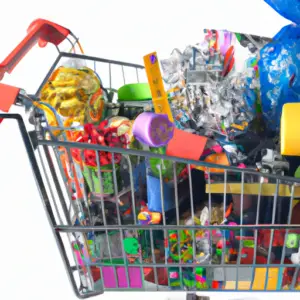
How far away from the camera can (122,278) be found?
903mm

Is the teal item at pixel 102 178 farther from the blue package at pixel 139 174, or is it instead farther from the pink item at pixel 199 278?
the pink item at pixel 199 278

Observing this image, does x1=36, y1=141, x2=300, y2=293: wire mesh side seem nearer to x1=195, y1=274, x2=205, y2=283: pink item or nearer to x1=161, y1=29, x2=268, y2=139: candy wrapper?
x1=195, y1=274, x2=205, y2=283: pink item

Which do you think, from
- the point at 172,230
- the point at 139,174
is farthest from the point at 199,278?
the point at 139,174

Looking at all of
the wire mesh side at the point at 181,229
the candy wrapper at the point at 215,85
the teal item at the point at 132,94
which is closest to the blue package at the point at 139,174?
the wire mesh side at the point at 181,229

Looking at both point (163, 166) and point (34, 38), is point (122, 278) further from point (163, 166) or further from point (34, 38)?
point (34, 38)

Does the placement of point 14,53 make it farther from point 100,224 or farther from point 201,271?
point 201,271

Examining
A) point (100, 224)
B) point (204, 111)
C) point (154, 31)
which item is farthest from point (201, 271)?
point (154, 31)

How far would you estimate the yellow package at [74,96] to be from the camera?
0.87 m

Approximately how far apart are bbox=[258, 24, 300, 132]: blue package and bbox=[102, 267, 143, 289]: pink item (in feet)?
1.36

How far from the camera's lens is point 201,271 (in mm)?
882

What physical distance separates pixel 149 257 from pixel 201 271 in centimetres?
10

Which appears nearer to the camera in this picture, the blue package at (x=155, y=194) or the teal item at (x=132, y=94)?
the blue package at (x=155, y=194)

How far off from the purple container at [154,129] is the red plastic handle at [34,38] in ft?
1.01

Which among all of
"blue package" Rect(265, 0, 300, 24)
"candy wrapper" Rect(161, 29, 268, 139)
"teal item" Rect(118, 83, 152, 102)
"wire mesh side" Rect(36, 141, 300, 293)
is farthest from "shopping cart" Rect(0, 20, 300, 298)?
"blue package" Rect(265, 0, 300, 24)
